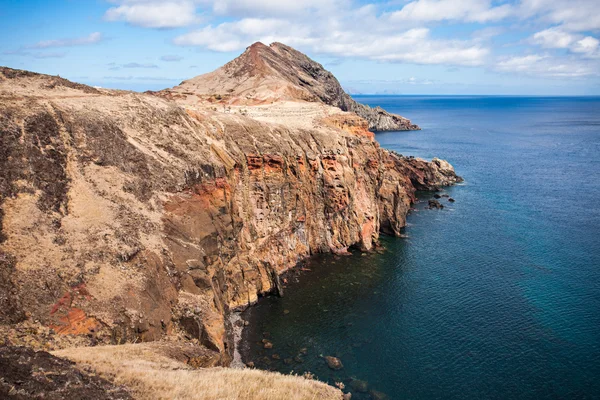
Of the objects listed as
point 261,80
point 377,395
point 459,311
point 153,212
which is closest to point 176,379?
point 153,212

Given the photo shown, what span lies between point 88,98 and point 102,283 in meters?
24.1

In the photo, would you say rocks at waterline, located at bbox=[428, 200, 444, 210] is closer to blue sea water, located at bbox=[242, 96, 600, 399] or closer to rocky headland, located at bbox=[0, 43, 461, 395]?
blue sea water, located at bbox=[242, 96, 600, 399]

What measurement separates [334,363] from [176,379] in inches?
868

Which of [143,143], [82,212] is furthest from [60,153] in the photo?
[143,143]

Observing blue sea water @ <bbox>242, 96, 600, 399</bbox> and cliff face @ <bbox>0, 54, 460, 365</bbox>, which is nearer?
cliff face @ <bbox>0, 54, 460, 365</bbox>

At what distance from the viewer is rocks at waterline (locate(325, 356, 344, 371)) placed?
1513 inches

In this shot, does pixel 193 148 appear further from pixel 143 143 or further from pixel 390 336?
pixel 390 336

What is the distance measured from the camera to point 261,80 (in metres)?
104

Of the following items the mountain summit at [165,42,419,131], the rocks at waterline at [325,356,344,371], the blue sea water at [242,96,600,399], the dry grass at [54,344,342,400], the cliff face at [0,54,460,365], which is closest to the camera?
the dry grass at [54,344,342,400]

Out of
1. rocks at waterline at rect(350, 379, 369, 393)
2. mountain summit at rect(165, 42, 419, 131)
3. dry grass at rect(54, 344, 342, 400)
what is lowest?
rocks at waterline at rect(350, 379, 369, 393)

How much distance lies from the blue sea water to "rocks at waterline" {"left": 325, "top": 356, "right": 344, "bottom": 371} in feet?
2.28

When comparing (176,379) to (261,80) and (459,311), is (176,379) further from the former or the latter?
(261,80)

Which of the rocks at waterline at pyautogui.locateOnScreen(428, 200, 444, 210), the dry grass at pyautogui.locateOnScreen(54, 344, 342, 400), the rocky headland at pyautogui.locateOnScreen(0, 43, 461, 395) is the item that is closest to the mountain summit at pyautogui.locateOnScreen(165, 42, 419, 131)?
the rocky headland at pyautogui.locateOnScreen(0, 43, 461, 395)

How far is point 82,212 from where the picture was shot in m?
30.9
